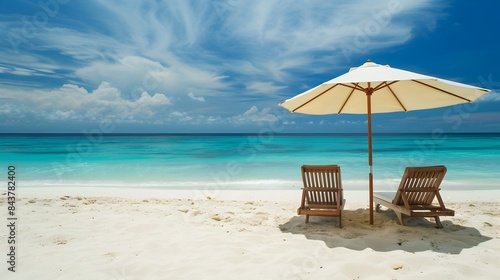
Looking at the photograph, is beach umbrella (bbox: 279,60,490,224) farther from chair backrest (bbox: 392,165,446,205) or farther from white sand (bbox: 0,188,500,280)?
white sand (bbox: 0,188,500,280)

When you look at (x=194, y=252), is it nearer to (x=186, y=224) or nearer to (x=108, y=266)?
(x=108, y=266)

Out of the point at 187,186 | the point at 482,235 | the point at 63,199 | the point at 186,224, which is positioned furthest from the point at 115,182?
the point at 482,235

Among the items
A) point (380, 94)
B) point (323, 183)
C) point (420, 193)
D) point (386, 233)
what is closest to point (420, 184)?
point (420, 193)

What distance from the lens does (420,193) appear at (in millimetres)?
4551

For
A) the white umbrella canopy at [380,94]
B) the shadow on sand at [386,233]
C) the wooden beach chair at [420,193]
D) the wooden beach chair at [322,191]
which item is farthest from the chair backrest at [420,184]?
the white umbrella canopy at [380,94]

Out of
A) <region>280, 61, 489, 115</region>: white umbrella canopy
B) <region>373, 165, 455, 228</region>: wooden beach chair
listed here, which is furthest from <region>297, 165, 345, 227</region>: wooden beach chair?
<region>280, 61, 489, 115</region>: white umbrella canopy

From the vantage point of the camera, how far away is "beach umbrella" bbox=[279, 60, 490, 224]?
3873mm

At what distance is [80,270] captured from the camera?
3.14m

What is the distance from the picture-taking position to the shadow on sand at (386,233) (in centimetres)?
364

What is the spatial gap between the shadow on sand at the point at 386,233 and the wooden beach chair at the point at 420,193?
25 cm

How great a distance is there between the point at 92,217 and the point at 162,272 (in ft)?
9.50

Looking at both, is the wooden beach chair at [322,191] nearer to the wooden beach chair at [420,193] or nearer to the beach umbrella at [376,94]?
the beach umbrella at [376,94]

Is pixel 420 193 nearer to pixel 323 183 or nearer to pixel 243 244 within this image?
pixel 323 183

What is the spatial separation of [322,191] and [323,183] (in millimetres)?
134
